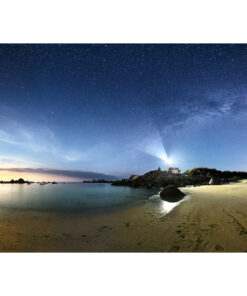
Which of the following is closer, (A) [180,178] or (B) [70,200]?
(B) [70,200]

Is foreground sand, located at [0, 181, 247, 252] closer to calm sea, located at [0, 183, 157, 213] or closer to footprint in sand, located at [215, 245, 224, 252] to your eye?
footprint in sand, located at [215, 245, 224, 252]

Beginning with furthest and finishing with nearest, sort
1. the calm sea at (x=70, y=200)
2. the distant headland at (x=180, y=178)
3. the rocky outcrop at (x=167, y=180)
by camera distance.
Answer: the rocky outcrop at (x=167, y=180), the distant headland at (x=180, y=178), the calm sea at (x=70, y=200)

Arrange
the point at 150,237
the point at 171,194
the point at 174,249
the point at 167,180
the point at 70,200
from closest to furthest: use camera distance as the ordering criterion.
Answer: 1. the point at 174,249
2. the point at 150,237
3. the point at 171,194
4. the point at 70,200
5. the point at 167,180

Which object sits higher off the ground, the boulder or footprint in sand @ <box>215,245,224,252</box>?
footprint in sand @ <box>215,245,224,252</box>

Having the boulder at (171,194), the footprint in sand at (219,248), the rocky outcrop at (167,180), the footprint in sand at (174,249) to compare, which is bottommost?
the rocky outcrop at (167,180)

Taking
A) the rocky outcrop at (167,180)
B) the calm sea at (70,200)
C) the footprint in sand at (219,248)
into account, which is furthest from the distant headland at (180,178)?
the footprint in sand at (219,248)

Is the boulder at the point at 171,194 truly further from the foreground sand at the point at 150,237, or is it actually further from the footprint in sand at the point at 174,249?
the footprint in sand at the point at 174,249

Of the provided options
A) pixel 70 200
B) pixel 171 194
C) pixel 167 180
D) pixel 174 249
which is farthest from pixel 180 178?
pixel 174 249

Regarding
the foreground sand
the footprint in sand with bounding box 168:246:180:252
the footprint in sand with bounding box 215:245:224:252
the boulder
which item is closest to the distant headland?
the boulder


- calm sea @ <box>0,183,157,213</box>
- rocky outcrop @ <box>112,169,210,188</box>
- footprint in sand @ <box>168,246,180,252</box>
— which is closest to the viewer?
footprint in sand @ <box>168,246,180,252</box>

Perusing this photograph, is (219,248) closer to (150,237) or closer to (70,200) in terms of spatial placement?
(150,237)

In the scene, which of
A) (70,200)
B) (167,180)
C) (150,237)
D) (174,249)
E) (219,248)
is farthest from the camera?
(167,180)

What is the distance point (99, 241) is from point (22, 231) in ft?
10.6

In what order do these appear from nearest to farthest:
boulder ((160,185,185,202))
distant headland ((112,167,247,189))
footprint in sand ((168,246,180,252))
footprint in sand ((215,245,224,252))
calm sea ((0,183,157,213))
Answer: footprint in sand ((215,245,224,252)) < footprint in sand ((168,246,180,252)) < calm sea ((0,183,157,213)) < boulder ((160,185,185,202)) < distant headland ((112,167,247,189))
